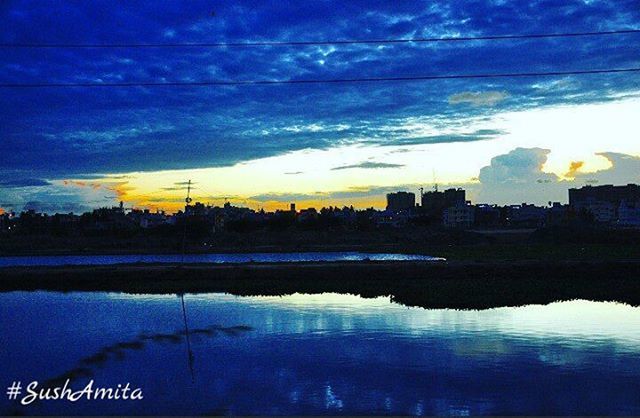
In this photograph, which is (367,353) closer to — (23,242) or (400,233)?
(400,233)

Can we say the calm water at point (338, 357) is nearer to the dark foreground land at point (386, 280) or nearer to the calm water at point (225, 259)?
the dark foreground land at point (386, 280)

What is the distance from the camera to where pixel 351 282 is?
38.9 m

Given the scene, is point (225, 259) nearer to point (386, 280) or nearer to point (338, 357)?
point (386, 280)

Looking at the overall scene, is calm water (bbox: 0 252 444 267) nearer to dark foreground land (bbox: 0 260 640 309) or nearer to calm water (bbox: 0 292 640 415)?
dark foreground land (bbox: 0 260 640 309)

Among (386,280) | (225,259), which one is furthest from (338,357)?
(225,259)

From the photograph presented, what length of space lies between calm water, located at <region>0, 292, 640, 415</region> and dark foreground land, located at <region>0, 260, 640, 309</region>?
2.89 metres

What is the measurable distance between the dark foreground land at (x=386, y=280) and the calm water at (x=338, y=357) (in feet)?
9.48

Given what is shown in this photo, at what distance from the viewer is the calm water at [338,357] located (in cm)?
1417

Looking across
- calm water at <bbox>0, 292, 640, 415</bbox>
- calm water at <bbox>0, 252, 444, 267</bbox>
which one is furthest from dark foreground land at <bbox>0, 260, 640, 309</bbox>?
calm water at <bbox>0, 252, 444, 267</bbox>

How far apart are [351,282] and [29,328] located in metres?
20.3

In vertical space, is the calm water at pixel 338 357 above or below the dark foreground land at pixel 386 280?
below

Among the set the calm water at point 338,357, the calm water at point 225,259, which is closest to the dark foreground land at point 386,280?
the calm water at point 338,357

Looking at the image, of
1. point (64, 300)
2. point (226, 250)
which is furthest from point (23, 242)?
point (64, 300)

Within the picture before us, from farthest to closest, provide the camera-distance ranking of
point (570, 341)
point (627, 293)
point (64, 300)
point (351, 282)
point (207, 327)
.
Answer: point (351, 282)
point (64, 300)
point (627, 293)
point (207, 327)
point (570, 341)
